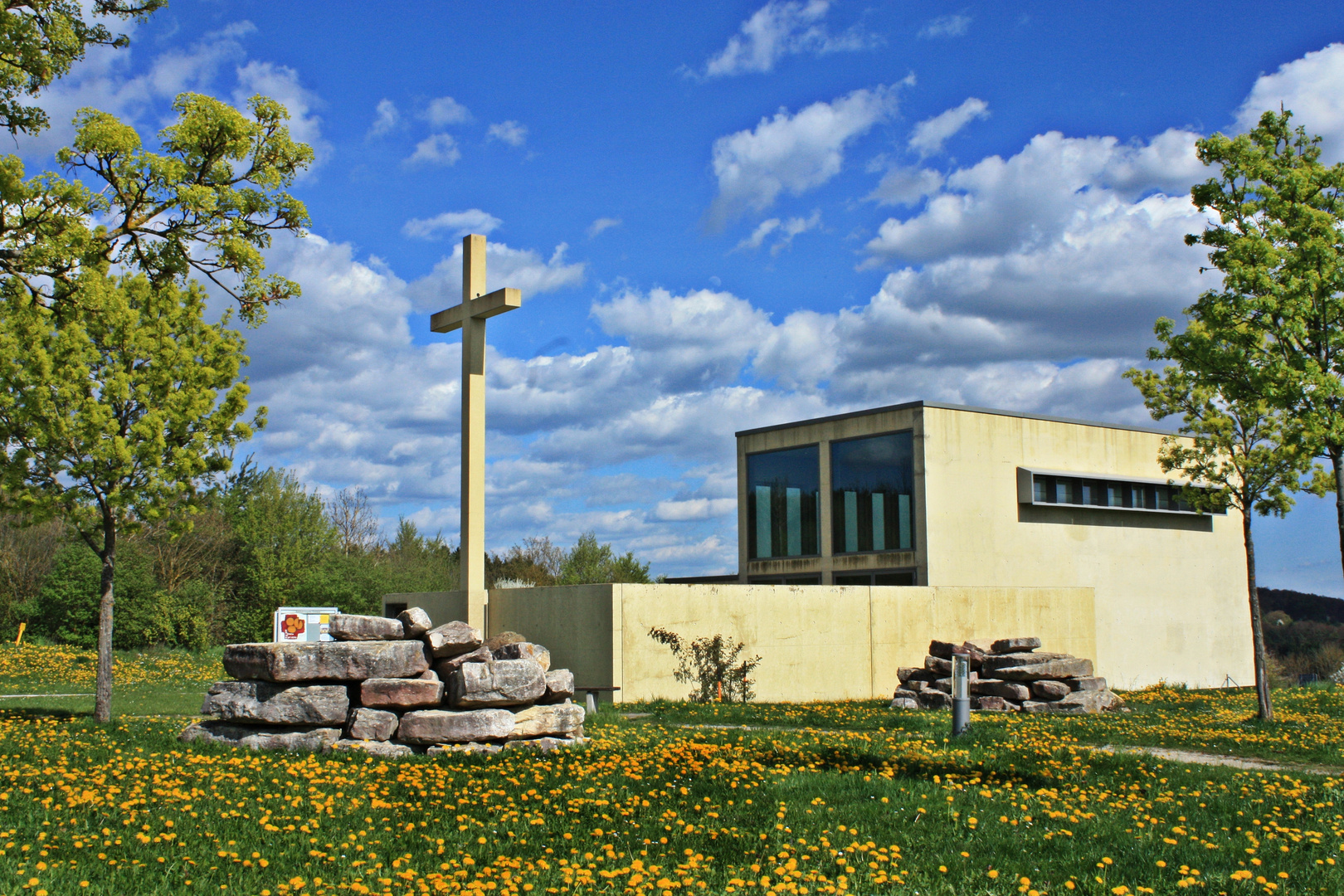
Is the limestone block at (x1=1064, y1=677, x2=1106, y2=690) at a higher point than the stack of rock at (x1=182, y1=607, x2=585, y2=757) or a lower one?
lower

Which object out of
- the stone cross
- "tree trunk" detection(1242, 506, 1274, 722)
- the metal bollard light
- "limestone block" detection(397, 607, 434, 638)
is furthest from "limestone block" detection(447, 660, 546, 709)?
"tree trunk" detection(1242, 506, 1274, 722)

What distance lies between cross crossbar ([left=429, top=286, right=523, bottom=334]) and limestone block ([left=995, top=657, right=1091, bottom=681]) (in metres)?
11.9

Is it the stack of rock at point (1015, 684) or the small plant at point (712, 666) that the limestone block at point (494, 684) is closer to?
the small plant at point (712, 666)

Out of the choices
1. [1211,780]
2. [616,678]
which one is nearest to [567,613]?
[616,678]

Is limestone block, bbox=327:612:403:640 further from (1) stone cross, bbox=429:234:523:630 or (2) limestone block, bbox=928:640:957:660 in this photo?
(2) limestone block, bbox=928:640:957:660

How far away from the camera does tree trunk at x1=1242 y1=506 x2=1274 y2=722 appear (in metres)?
17.8

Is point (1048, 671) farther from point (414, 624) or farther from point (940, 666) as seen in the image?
point (414, 624)

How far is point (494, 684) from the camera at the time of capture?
1155cm

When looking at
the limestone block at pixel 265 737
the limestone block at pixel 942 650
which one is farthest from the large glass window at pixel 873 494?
the limestone block at pixel 265 737

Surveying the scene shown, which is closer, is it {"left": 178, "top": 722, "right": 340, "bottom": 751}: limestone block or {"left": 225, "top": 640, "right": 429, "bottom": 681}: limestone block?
{"left": 178, "top": 722, "right": 340, "bottom": 751}: limestone block

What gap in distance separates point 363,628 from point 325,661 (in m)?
0.60

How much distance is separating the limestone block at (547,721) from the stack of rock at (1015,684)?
871 cm

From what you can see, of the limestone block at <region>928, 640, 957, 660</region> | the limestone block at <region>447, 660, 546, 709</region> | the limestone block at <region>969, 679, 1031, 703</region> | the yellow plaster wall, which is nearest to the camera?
the limestone block at <region>447, 660, 546, 709</region>

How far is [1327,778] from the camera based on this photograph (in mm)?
11133
